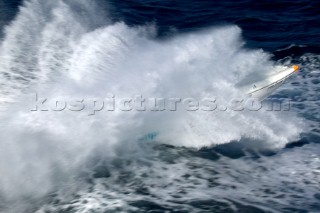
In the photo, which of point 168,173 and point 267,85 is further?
point 267,85

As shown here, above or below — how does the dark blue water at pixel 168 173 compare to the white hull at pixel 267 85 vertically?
below

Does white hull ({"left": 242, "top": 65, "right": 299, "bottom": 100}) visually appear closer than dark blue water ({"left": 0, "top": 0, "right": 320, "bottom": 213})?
No

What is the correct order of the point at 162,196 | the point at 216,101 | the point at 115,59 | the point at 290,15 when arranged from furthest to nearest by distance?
the point at 290,15
the point at 115,59
the point at 216,101
the point at 162,196

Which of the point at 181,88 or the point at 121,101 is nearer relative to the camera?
the point at 121,101

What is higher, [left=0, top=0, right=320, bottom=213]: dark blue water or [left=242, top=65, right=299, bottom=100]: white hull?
[left=242, top=65, right=299, bottom=100]: white hull

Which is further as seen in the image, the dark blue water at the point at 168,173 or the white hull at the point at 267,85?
the white hull at the point at 267,85

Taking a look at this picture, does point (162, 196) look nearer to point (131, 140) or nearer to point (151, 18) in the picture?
point (131, 140)

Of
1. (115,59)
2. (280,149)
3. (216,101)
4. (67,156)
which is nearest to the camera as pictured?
(67,156)

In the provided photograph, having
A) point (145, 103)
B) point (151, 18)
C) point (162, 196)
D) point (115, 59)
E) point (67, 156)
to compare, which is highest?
point (151, 18)

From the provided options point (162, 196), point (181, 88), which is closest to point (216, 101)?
point (181, 88)

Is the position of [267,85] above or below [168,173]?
above

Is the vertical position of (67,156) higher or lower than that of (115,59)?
lower
